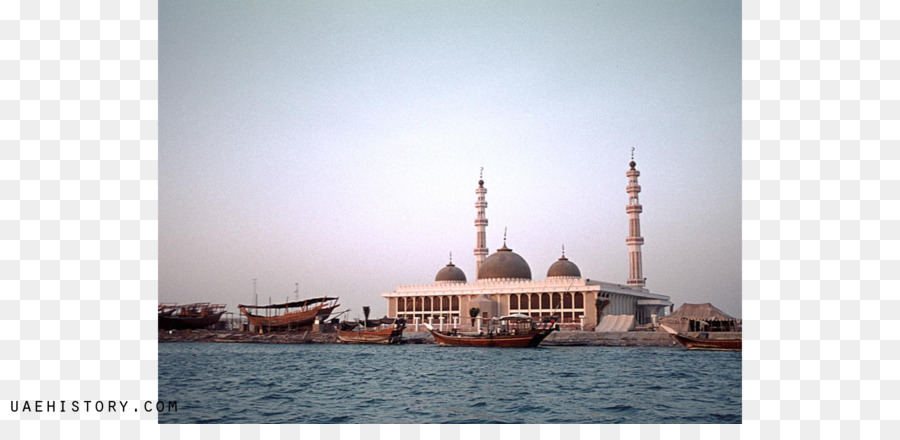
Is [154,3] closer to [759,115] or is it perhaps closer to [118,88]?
[118,88]

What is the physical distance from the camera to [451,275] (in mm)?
48719

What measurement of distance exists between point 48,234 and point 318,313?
3175 cm

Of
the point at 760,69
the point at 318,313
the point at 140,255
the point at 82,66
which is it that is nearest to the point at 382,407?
the point at 140,255

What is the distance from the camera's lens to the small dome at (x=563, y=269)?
44375mm

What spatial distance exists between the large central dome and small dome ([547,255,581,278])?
136cm

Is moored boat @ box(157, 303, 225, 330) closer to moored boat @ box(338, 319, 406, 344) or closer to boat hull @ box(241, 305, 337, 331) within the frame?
boat hull @ box(241, 305, 337, 331)

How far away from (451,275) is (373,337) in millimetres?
12777

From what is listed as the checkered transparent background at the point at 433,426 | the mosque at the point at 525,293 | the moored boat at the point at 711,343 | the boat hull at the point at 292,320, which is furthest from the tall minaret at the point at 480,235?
the checkered transparent background at the point at 433,426

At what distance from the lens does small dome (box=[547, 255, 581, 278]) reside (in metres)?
44.4

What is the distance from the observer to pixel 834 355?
8.45 meters

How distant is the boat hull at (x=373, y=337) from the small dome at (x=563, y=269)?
11.5 meters

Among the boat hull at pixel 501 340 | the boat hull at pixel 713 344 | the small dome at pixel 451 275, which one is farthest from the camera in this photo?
the small dome at pixel 451 275

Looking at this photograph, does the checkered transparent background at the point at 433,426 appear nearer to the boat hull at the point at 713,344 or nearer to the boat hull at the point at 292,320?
the boat hull at the point at 713,344

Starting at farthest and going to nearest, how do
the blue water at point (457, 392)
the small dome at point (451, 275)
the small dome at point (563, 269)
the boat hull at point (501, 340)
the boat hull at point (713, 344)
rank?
1. the small dome at point (451, 275)
2. the small dome at point (563, 269)
3. the boat hull at point (501, 340)
4. the boat hull at point (713, 344)
5. the blue water at point (457, 392)
